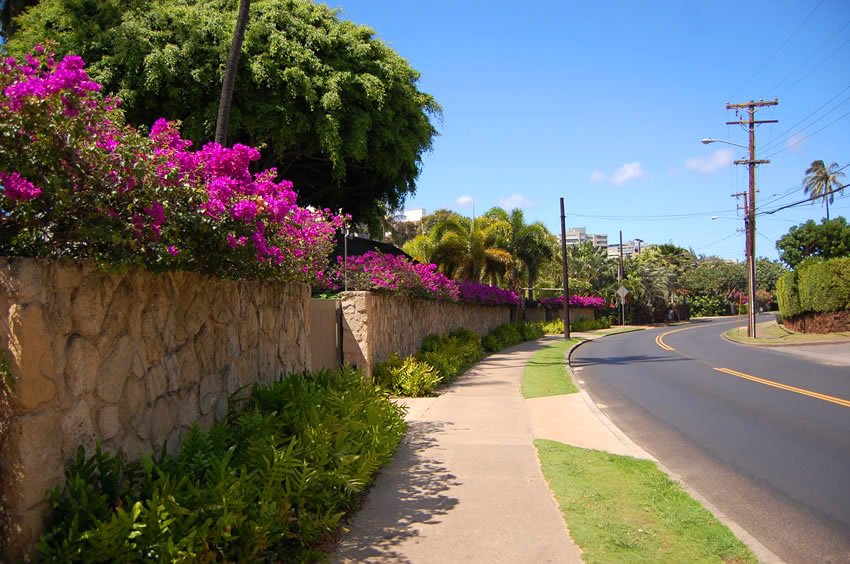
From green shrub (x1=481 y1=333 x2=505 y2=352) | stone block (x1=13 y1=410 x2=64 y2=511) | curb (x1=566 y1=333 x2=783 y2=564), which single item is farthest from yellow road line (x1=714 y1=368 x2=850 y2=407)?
stone block (x1=13 y1=410 x2=64 y2=511)

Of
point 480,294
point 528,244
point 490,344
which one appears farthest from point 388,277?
point 528,244

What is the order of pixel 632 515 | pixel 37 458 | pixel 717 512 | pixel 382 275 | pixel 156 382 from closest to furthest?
1. pixel 37 458
2. pixel 156 382
3. pixel 632 515
4. pixel 717 512
5. pixel 382 275

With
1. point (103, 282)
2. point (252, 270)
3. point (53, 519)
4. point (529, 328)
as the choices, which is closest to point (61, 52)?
point (252, 270)

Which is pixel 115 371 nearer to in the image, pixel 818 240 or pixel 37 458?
pixel 37 458

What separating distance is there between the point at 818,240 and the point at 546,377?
6620 cm

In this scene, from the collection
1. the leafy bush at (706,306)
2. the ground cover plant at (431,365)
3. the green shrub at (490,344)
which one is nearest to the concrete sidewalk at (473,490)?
the ground cover plant at (431,365)

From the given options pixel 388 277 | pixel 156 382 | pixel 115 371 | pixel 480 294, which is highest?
pixel 388 277

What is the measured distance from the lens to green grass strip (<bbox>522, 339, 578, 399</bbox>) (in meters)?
14.2

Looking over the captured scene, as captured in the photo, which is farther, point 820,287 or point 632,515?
point 820,287

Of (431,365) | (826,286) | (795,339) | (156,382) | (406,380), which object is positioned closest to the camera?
(156,382)

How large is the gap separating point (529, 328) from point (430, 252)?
924 cm

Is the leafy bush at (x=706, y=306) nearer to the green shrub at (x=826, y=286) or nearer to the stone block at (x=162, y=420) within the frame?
the green shrub at (x=826, y=286)

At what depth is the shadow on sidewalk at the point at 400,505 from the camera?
4.82 metres

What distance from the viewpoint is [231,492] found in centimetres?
397
